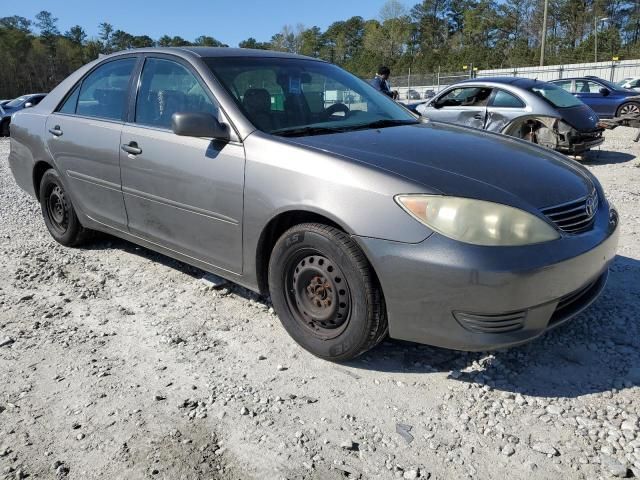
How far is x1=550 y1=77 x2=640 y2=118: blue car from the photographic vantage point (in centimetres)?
1443

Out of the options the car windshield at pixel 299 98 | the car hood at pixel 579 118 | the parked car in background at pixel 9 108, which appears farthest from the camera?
the parked car in background at pixel 9 108

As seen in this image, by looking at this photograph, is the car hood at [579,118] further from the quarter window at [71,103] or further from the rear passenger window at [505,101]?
the quarter window at [71,103]

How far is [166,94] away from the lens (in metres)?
3.52

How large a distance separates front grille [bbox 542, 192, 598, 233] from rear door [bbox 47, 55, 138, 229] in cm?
279

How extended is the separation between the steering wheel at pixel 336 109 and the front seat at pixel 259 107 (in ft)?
1.27

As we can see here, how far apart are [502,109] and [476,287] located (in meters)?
7.51

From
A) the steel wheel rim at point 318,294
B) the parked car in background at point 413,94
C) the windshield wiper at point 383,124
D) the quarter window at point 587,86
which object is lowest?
the steel wheel rim at point 318,294

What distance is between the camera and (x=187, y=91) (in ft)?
11.0

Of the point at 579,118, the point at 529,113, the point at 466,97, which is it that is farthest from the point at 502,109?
the point at 579,118

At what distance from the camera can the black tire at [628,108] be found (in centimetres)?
1423

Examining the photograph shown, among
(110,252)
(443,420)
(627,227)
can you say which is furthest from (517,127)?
(443,420)

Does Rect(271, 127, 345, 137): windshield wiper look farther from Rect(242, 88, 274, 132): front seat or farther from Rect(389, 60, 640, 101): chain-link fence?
Rect(389, 60, 640, 101): chain-link fence

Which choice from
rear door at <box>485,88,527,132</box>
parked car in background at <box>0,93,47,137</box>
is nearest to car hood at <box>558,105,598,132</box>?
rear door at <box>485,88,527,132</box>

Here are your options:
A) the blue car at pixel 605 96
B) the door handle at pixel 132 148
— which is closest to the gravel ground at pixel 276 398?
the door handle at pixel 132 148
